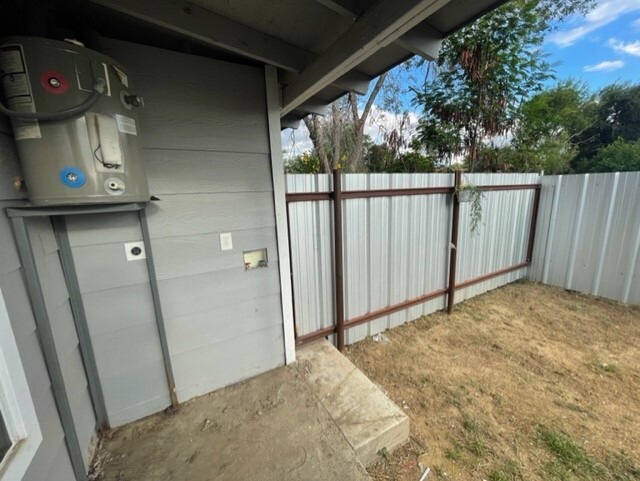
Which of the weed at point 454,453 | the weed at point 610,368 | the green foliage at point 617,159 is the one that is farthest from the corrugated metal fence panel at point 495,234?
the green foliage at point 617,159

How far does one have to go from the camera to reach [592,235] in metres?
3.44

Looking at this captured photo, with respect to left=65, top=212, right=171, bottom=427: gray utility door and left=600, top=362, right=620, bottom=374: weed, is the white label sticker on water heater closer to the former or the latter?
left=65, top=212, right=171, bottom=427: gray utility door

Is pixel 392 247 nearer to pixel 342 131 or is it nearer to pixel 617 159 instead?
pixel 342 131

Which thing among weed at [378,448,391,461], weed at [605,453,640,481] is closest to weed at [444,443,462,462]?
weed at [378,448,391,461]

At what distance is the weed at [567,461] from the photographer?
1.37m

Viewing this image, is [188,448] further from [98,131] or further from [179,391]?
[98,131]

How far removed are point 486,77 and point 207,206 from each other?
5115 mm

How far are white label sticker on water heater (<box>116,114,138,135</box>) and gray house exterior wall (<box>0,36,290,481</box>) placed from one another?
0.23ft

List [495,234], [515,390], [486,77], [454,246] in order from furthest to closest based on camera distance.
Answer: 1. [486,77]
2. [495,234]
3. [454,246]
4. [515,390]

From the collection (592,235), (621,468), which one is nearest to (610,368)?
(621,468)

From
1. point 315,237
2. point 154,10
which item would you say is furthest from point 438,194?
point 154,10

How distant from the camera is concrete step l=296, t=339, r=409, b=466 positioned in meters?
1.36

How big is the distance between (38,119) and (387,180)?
229 centimetres

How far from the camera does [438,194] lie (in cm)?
285
